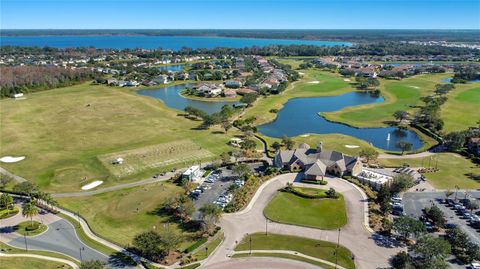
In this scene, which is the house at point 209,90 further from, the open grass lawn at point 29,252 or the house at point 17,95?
the open grass lawn at point 29,252

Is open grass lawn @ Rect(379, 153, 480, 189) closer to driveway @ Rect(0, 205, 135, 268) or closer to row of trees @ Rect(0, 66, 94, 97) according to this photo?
driveway @ Rect(0, 205, 135, 268)

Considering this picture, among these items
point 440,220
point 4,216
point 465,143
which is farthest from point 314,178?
point 4,216

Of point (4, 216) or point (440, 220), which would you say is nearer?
point (440, 220)

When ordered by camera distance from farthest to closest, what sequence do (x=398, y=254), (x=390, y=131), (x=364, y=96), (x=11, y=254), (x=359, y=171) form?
1. (x=364, y=96)
2. (x=390, y=131)
3. (x=359, y=171)
4. (x=11, y=254)
5. (x=398, y=254)

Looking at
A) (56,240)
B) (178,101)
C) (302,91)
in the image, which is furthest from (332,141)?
(302,91)

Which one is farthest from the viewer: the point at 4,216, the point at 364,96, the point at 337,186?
the point at 364,96

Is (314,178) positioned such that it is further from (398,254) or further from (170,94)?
(170,94)

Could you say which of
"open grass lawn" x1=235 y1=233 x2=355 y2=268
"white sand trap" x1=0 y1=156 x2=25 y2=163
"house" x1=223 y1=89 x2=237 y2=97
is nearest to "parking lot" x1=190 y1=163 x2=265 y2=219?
"open grass lawn" x1=235 y1=233 x2=355 y2=268
